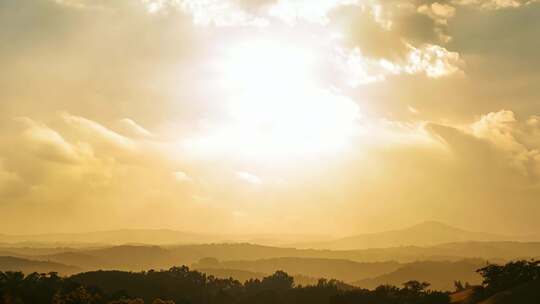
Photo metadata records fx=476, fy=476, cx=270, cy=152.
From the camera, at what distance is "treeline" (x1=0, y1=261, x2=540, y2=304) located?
82.2 meters

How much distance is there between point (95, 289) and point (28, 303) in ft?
49.6

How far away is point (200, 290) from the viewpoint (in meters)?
139

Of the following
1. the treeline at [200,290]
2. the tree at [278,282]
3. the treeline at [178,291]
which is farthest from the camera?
the tree at [278,282]

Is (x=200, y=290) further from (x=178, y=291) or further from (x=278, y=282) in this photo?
(x=278, y=282)

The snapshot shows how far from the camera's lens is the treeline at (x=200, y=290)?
270 ft

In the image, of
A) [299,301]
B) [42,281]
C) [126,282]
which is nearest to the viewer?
[42,281]

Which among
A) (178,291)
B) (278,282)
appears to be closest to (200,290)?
(178,291)

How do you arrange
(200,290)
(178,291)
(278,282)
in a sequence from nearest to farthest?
(178,291)
(200,290)
(278,282)

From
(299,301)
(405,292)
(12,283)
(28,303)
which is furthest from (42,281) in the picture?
(405,292)

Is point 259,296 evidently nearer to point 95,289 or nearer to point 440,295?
point 95,289

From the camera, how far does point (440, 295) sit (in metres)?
82.8

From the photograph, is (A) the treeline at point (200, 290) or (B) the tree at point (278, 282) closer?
(A) the treeline at point (200, 290)

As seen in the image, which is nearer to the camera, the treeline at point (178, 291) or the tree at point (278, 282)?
the treeline at point (178, 291)

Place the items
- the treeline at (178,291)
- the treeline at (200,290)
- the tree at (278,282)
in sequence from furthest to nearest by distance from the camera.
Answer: the tree at (278,282) < the treeline at (178,291) < the treeline at (200,290)
